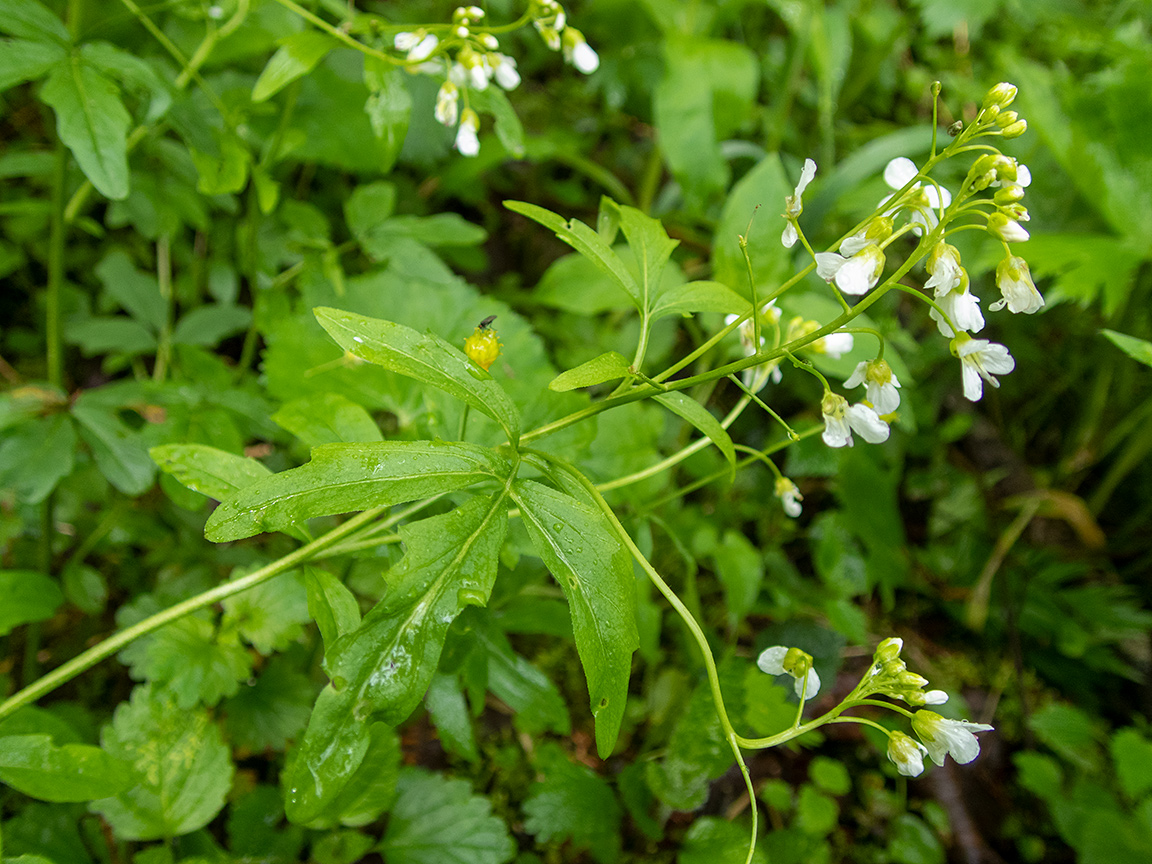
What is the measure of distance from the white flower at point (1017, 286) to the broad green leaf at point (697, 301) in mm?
314

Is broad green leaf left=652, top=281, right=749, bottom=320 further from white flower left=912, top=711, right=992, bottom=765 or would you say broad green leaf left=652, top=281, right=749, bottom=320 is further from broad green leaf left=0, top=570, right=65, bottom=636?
broad green leaf left=0, top=570, right=65, bottom=636

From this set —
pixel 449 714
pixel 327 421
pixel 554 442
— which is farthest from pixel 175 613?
pixel 554 442

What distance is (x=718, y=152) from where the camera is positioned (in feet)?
6.91

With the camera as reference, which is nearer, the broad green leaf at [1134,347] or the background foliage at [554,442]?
the broad green leaf at [1134,347]

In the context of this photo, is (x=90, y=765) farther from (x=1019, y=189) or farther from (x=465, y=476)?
(x=1019, y=189)

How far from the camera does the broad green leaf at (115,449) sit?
135 centimetres

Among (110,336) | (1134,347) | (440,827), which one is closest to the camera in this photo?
(1134,347)

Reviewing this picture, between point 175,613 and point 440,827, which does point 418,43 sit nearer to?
point 175,613

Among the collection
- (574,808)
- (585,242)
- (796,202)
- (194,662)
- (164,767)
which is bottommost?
(574,808)

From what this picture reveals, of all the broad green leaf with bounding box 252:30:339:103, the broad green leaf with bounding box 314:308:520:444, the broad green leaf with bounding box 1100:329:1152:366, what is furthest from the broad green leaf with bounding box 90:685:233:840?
the broad green leaf with bounding box 1100:329:1152:366

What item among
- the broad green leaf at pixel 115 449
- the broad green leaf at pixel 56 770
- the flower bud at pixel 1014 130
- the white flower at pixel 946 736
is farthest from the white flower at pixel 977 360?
the broad green leaf at pixel 115 449

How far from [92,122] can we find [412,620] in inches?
40.2

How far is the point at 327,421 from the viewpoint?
1.02m

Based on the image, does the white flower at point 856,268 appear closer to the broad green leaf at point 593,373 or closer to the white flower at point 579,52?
the broad green leaf at point 593,373
